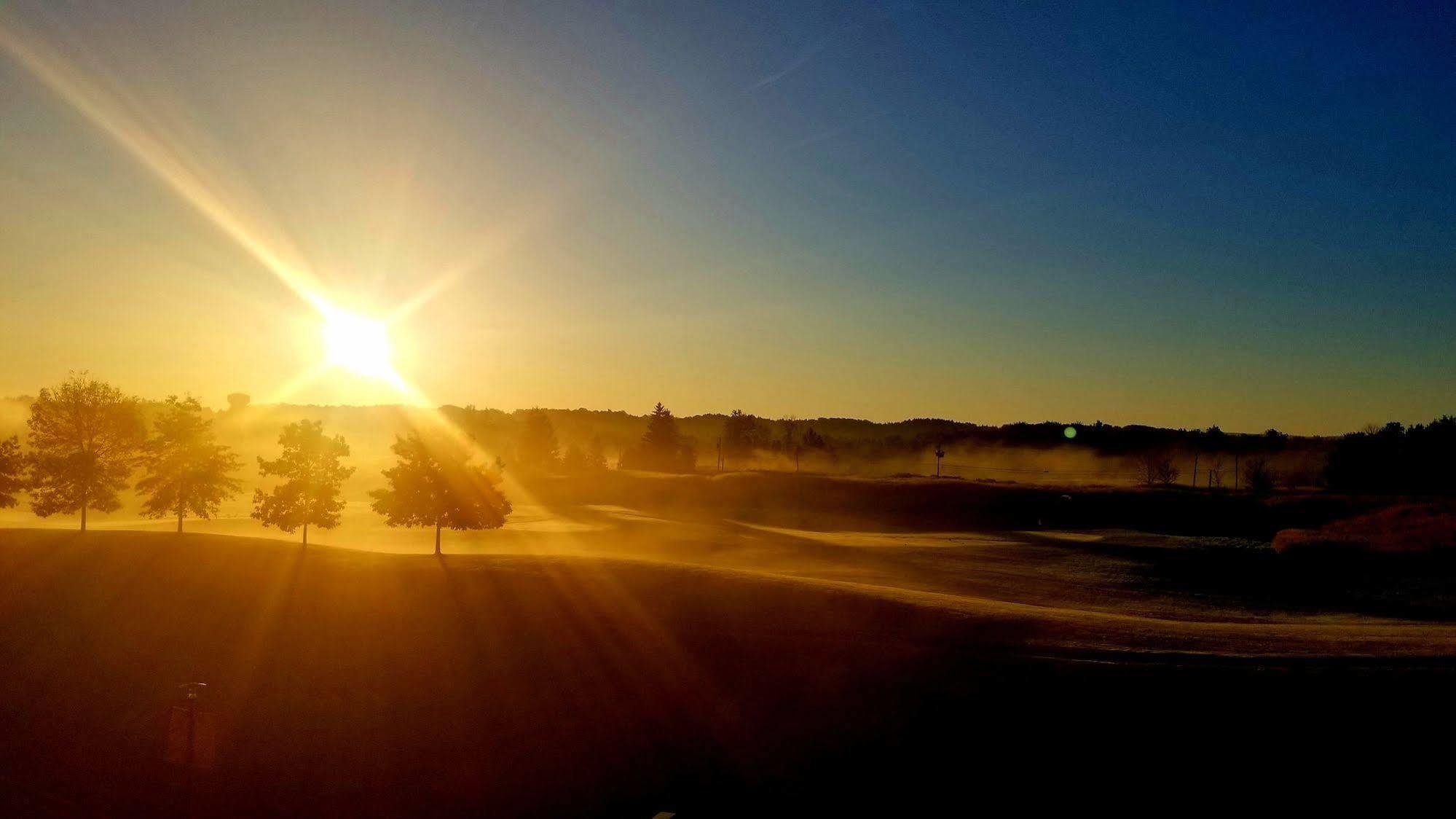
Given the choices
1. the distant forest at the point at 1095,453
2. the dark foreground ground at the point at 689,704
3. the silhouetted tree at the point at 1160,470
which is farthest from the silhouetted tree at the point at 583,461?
the silhouetted tree at the point at 1160,470

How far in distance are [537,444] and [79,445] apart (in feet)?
271

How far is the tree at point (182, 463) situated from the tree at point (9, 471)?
6.04m

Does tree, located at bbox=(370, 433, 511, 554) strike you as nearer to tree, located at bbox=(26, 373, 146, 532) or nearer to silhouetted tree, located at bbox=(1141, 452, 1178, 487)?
tree, located at bbox=(26, 373, 146, 532)

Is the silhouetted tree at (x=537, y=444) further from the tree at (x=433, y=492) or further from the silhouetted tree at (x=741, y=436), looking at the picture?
the tree at (x=433, y=492)

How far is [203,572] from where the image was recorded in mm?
29172

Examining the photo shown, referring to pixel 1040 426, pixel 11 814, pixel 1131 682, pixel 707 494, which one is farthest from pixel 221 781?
pixel 1040 426

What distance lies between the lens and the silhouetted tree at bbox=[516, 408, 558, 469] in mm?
119312

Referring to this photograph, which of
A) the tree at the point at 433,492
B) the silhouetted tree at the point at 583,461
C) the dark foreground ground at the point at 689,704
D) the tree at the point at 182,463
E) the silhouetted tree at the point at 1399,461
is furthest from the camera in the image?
the silhouetted tree at the point at 583,461

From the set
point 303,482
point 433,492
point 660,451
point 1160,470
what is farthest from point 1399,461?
point 303,482

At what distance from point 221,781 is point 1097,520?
66641 mm

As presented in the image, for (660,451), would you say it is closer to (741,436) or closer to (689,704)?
(741,436)

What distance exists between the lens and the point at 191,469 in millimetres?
40062

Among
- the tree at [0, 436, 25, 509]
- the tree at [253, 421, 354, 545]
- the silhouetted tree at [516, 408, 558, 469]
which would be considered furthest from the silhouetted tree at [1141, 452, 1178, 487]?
the tree at [0, 436, 25, 509]

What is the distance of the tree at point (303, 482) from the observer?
4019cm
